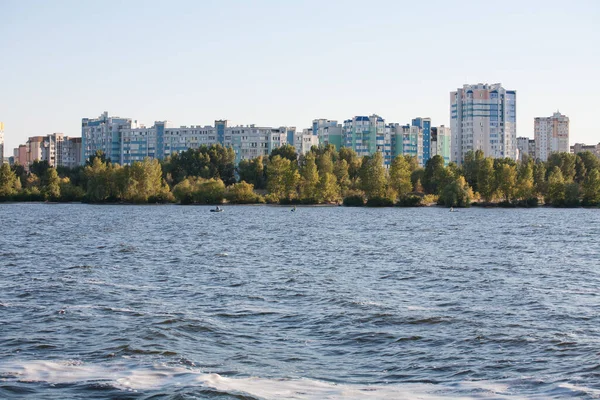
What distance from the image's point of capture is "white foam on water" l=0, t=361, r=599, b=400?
16812mm

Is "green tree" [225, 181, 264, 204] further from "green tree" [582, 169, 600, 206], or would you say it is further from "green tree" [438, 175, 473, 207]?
"green tree" [582, 169, 600, 206]

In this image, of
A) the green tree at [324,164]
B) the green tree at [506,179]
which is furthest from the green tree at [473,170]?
Answer: the green tree at [324,164]

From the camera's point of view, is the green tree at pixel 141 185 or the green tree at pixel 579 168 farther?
the green tree at pixel 579 168

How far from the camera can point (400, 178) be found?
148875 millimetres

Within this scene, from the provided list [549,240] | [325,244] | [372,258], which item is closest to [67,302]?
[372,258]

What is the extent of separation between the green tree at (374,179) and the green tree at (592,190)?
3905 centimetres

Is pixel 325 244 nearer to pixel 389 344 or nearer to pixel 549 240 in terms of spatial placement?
pixel 549 240

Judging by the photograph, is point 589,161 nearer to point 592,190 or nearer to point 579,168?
point 579,168

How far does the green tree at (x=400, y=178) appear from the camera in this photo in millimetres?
148125

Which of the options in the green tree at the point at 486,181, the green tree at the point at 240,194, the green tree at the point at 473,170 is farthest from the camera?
the green tree at the point at 473,170

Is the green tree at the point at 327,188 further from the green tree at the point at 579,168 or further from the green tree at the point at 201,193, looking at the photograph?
the green tree at the point at 579,168

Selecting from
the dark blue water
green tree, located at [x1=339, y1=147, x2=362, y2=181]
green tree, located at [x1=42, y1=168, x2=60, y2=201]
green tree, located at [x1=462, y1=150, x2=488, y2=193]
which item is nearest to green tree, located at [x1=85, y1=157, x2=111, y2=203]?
green tree, located at [x1=42, y1=168, x2=60, y2=201]

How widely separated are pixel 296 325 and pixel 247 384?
6920mm

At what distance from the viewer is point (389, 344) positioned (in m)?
21.8
